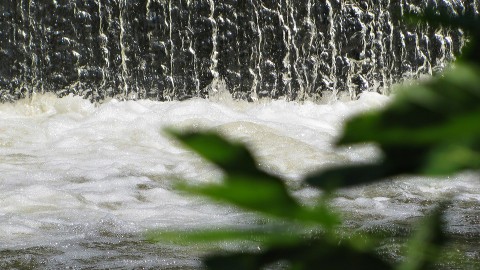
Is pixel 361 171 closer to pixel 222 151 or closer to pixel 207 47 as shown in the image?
pixel 222 151

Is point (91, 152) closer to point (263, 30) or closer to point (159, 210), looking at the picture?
point (159, 210)

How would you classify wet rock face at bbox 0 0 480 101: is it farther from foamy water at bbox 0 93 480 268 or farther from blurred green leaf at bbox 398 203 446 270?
blurred green leaf at bbox 398 203 446 270

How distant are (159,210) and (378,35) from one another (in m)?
4.60

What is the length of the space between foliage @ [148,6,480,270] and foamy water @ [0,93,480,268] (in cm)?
214

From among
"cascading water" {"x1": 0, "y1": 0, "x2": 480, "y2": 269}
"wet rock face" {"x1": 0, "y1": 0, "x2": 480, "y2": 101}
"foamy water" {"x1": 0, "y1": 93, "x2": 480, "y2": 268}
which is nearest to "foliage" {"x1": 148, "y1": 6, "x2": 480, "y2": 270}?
"foamy water" {"x1": 0, "y1": 93, "x2": 480, "y2": 268}

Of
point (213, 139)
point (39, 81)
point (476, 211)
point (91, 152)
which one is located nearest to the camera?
point (213, 139)

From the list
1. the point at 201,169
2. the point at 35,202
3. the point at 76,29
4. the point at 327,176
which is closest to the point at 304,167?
the point at 201,169

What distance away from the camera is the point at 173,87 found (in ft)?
27.3

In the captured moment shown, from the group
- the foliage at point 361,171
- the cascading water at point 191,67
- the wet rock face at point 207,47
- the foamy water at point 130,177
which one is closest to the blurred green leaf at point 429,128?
the foliage at point 361,171

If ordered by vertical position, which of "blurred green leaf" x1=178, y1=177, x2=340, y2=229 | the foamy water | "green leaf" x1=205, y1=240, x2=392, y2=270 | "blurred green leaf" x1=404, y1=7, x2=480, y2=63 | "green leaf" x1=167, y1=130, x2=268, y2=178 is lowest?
"green leaf" x1=205, y1=240, x2=392, y2=270

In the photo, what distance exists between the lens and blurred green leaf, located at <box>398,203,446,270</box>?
0.90ft

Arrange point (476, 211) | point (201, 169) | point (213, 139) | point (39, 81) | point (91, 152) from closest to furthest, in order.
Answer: point (213, 139) → point (476, 211) → point (201, 169) → point (91, 152) → point (39, 81)

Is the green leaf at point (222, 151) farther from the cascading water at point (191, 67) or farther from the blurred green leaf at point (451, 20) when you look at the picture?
the cascading water at point (191, 67)

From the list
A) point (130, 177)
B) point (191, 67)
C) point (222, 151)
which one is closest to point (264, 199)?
point (222, 151)
